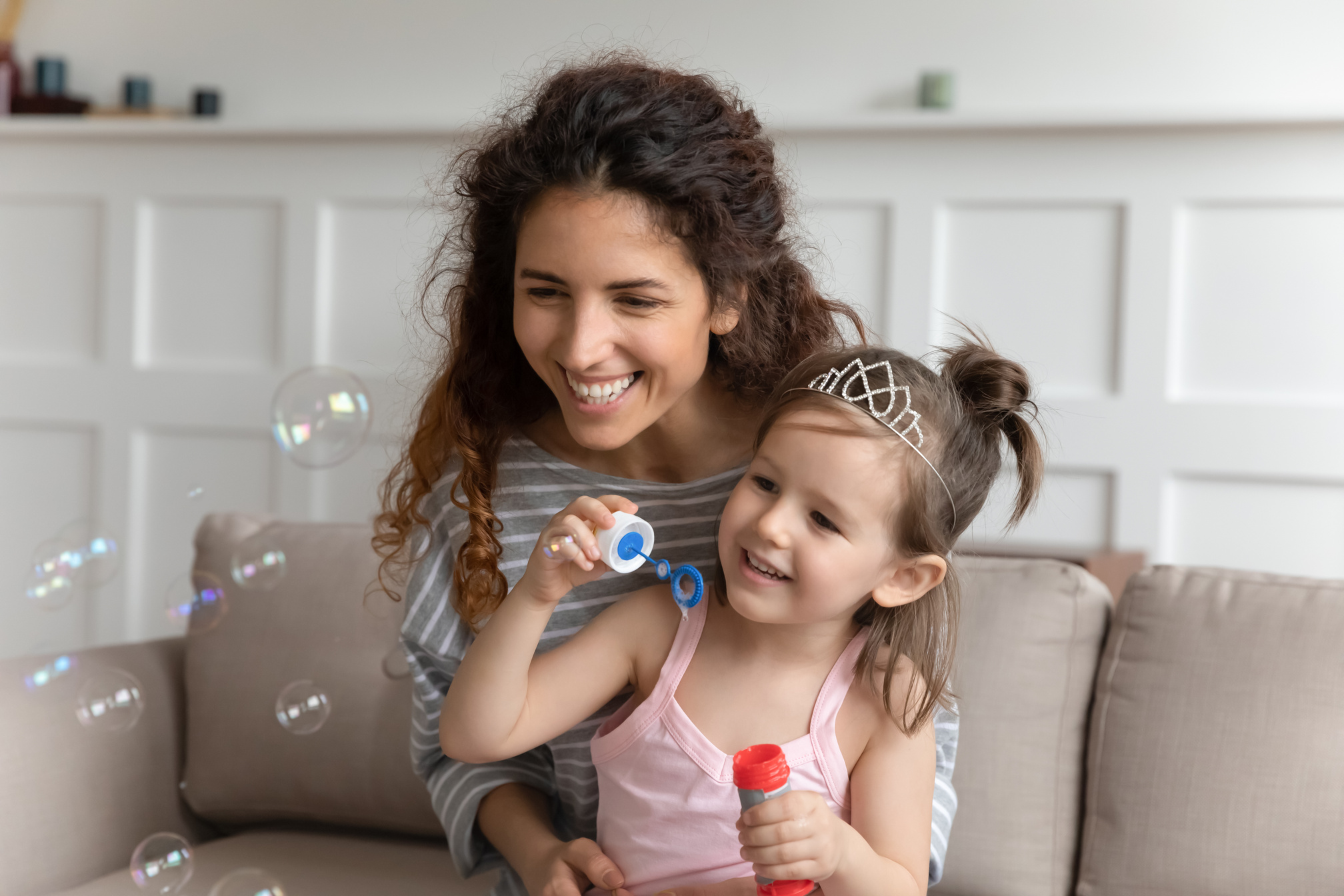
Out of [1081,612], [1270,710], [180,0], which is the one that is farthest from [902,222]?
[180,0]

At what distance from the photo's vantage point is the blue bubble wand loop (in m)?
1.00

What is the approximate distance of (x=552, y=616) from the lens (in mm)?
1315

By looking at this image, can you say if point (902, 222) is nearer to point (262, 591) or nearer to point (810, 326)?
point (810, 326)

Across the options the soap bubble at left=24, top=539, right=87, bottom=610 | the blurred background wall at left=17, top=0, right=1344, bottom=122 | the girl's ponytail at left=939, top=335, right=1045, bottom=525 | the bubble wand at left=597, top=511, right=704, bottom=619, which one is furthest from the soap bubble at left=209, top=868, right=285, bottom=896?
the blurred background wall at left=17, top=0, right=1344, bottom=122

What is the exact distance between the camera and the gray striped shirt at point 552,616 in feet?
4.30

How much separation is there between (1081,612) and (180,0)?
3021mm

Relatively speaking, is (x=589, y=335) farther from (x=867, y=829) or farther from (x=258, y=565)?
(x=258, y=565)

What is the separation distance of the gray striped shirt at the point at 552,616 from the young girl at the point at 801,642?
0.31 ft

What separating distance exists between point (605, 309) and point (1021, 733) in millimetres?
863

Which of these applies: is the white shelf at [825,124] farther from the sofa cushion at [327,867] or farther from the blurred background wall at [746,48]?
the sofa cushion at [327,867]

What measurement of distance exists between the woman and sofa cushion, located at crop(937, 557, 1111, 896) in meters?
0.24

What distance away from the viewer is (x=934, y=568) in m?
1.14

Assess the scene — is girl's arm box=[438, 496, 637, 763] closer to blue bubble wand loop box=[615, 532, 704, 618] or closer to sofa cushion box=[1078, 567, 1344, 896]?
blue bubble wand loop box=[615, 532, 704, 618]

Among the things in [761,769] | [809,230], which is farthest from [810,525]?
[809,230]
